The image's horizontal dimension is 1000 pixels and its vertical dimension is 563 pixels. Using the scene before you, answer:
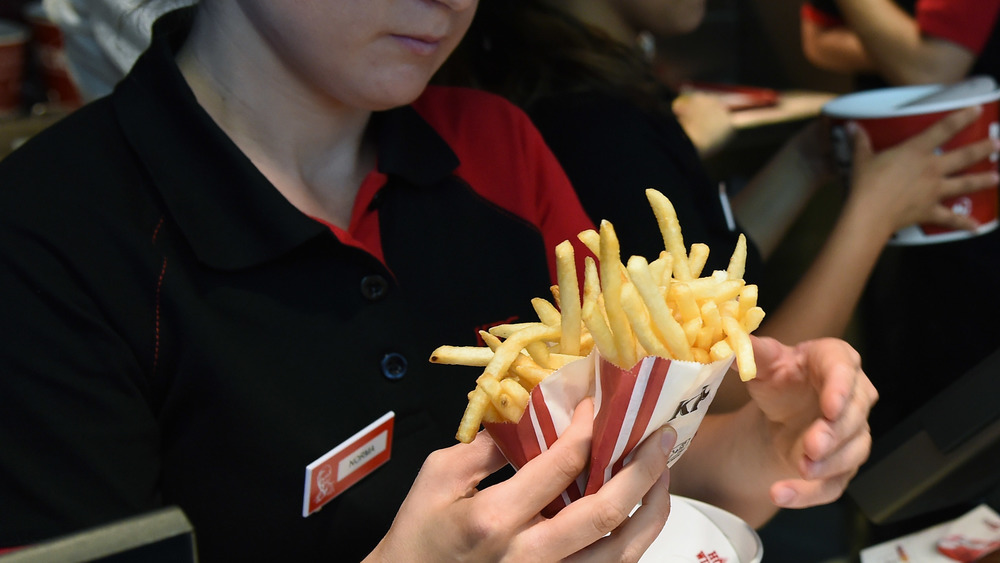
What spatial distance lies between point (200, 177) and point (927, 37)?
59.7 inches

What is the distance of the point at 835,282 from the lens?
1.40 meters

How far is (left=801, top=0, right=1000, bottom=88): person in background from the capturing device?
5.79 ft

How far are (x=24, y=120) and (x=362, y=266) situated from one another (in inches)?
36.9

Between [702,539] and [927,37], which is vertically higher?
[927,37]

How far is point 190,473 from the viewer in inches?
38.6

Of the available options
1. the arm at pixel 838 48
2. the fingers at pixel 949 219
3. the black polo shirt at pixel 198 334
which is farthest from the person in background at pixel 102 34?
the arm at pixel 838 48

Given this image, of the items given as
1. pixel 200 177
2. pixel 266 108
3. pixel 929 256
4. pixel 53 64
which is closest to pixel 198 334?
pixel 200 177

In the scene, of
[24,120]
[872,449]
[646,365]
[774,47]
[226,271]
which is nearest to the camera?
[646,365]

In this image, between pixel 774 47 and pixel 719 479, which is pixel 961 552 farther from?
pixel 774 47

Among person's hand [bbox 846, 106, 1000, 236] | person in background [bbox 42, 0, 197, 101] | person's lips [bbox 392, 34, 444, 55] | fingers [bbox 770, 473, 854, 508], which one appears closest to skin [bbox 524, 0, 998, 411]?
person's hand [bbox 846, 106, 1000, 236]

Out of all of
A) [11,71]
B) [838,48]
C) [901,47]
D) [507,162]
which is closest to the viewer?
[507,162]

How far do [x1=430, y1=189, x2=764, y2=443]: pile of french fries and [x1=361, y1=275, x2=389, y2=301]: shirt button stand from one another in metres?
0.27

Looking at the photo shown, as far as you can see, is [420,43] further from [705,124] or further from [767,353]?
[705,124]

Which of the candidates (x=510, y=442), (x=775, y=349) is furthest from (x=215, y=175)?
(x=775, y=349)
